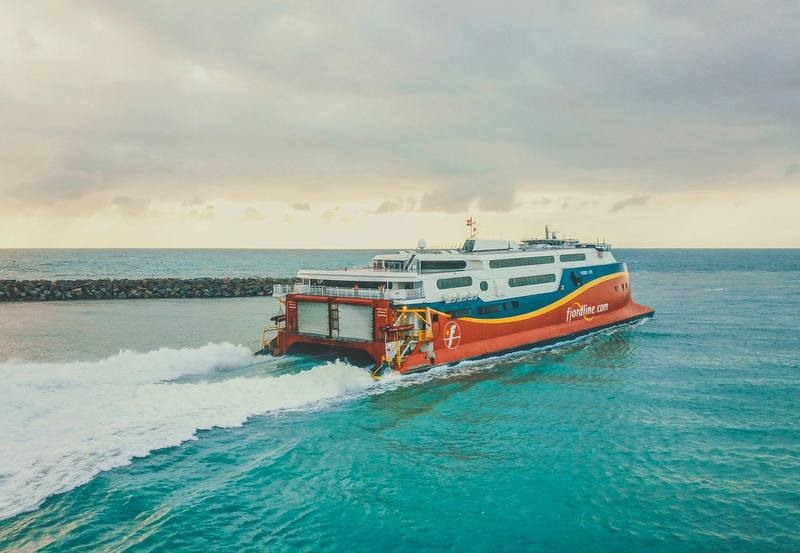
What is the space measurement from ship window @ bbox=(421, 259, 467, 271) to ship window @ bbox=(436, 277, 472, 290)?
169 cm

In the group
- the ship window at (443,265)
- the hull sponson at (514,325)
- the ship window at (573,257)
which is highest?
the ship window at (573,257)

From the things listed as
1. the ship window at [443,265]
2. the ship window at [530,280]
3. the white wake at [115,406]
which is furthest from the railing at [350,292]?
the ship window at [530,280]

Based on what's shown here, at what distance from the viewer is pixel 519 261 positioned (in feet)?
117

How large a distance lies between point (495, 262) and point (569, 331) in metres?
8.35

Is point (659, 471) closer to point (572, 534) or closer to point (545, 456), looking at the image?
point (545, 456)

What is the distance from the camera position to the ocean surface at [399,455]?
44.9ft

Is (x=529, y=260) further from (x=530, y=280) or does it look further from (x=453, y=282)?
(x=453, y=282)

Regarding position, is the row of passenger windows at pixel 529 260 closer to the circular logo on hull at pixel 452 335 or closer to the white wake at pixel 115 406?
the circular logo on hull at pixel 452 335

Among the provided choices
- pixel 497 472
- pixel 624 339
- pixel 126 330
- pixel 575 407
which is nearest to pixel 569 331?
pixel 624 339

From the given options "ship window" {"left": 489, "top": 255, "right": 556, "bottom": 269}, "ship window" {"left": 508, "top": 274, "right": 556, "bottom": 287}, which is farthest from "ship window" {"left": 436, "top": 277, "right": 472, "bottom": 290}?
"ship window" {"left": 508, "top": 274, "right": 556, "bottom": 287}

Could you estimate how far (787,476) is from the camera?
660 inches

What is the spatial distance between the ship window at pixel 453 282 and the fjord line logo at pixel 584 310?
34.4ft

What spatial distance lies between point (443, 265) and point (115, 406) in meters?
19.2

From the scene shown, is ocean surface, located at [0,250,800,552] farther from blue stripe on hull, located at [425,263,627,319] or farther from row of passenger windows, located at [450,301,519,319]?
blue stripe on hull, located at [425,263,627,319]
